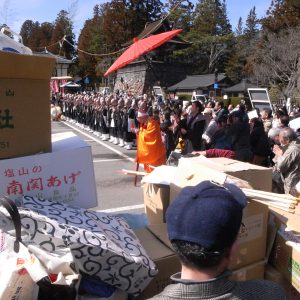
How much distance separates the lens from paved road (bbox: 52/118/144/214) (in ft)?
19.0

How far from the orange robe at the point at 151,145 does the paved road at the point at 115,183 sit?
587 mm

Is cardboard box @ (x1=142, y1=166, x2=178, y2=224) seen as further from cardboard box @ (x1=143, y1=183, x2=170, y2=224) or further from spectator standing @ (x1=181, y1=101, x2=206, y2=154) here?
spectator standing @ (x1=181, y1=101, x2=206, y2=154)

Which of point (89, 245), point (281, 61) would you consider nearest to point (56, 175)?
point (89, 245)

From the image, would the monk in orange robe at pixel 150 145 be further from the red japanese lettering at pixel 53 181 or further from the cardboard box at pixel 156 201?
the red japanese lettering at pixel 53 181

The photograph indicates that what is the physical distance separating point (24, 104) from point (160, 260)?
127 centimetres

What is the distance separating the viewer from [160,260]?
89.2 inches

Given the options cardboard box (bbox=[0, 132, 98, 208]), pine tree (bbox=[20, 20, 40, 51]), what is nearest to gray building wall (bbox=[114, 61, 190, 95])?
cardboard box (bbox=[0, 132, 98, 208])

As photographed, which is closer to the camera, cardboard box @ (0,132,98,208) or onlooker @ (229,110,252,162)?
cardboard box @ (0,132,98,208)

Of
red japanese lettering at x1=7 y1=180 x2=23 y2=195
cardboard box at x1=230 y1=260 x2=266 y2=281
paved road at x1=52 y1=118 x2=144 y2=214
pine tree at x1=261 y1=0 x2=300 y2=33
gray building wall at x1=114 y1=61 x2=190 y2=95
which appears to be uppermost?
pine tree at x1=261 y1=0 x2=300 y2=33

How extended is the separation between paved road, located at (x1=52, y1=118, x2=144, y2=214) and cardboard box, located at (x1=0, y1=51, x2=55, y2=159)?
330 centimetres

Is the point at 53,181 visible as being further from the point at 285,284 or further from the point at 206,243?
the point at 285,284

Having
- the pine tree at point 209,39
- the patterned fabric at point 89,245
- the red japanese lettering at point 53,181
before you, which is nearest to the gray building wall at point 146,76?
the pine tree at point 209,39

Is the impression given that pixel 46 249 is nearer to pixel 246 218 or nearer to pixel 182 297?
pixel 182 297

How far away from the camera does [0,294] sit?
1573 millimetres
